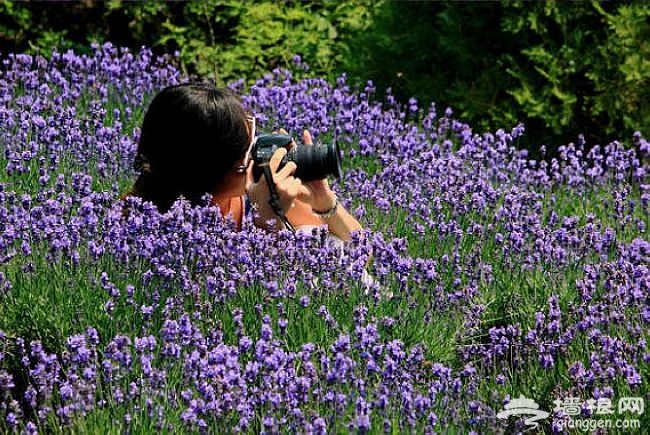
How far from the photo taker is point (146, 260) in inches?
150

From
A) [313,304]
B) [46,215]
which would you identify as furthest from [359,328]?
[46,215]

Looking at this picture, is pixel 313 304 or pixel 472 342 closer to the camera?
pixel 313 304

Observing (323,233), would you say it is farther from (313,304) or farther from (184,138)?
(184,138)

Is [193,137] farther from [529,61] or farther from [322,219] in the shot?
[529,61]

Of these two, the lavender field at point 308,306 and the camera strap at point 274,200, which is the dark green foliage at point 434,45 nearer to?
the lavender field at point 308,306

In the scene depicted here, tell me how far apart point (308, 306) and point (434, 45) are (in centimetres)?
368

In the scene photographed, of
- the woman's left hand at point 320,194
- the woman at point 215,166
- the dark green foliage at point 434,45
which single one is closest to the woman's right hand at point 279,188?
the woman at point 215,166

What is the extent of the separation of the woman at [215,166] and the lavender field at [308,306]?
0.15m

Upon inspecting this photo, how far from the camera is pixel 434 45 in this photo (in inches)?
273

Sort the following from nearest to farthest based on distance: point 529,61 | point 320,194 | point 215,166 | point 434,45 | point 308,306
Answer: point 308,306 → point 215,166 → point 320,194 → point 529,61 → point 434,45

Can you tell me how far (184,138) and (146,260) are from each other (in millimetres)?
460

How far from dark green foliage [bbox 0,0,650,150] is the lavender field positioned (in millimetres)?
1568

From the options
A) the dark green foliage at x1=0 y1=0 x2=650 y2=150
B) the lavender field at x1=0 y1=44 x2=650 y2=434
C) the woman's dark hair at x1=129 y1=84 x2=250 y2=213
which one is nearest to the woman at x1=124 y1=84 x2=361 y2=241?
the woman's dark hair at x1=129 y1=84 x2=250 y2=213

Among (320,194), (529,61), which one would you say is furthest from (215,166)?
(529,61)
